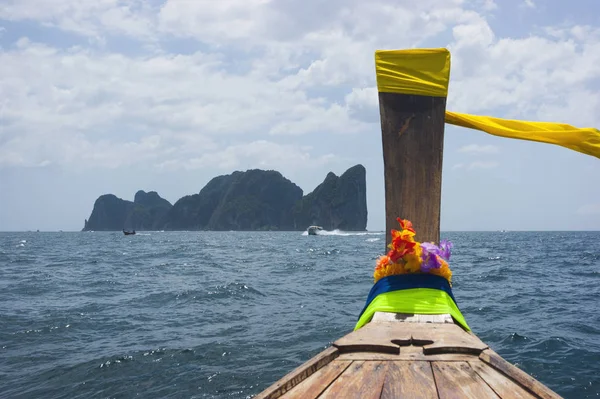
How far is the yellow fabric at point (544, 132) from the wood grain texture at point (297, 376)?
2.48 metres

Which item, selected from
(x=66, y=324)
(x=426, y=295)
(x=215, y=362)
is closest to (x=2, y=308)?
(x=66, y=324)

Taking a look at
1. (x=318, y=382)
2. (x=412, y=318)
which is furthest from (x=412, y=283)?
(x=318, y=382)

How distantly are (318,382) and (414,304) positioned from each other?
1361 mm

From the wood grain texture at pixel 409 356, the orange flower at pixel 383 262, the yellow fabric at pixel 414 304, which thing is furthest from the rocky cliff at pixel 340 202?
the wood grain texture at pixel 409 356

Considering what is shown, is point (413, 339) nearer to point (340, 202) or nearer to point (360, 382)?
point (360, 382)

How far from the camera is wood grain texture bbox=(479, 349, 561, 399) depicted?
2.19 meters

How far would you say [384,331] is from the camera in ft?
10.1

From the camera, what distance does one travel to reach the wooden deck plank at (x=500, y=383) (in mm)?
2199

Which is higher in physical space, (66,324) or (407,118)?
(407,118)

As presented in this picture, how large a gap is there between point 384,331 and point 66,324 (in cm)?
1046

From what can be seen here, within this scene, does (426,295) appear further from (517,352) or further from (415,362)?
(517,352)

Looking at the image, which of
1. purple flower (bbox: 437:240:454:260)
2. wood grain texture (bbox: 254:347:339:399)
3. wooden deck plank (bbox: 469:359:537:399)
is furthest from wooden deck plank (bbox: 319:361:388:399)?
purple flower (bbox: 437:240:454:260)

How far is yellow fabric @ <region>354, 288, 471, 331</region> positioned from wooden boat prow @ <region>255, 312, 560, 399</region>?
0.32 metres

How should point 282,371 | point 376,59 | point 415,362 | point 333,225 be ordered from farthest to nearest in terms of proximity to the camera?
point 333,225, point 282,371, point 376,59, point 415,362
